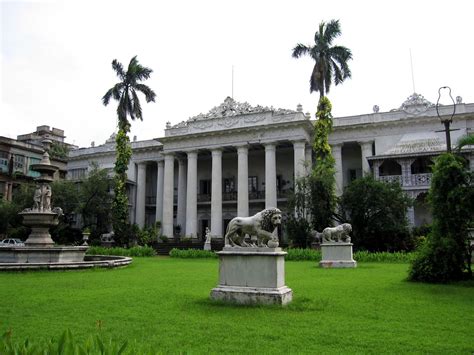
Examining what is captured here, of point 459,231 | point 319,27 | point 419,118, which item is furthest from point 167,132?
point 459,231

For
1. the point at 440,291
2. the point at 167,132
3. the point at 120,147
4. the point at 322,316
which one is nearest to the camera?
the point at 322,316

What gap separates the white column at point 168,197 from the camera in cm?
3478

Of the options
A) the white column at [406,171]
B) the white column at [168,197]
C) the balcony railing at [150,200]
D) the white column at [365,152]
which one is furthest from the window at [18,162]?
the white column at [406,171]

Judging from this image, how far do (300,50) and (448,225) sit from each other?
68.1 feet

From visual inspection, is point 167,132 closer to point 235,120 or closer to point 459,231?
point 235,120

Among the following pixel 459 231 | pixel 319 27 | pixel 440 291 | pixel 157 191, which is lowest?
pixel 440 291

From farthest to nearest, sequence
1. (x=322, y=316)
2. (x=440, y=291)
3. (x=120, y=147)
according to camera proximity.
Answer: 1. (x=120, y=147)
2. (x=440, y=291)
3. (x=322, y=316)

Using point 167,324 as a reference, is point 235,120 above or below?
above

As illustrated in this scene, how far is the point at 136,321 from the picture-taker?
592cm

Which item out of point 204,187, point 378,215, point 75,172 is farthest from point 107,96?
point 378,215

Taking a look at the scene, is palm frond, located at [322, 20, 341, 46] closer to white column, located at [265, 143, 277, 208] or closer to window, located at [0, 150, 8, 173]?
white column, located at [265, 143, 277, 208]

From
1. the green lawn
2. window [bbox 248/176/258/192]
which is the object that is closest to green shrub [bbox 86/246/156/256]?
window [bbox 248/176/258/192]

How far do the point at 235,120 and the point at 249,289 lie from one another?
27.2 metres

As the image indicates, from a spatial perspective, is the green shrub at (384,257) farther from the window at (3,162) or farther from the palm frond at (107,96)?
the window at (3,162)
